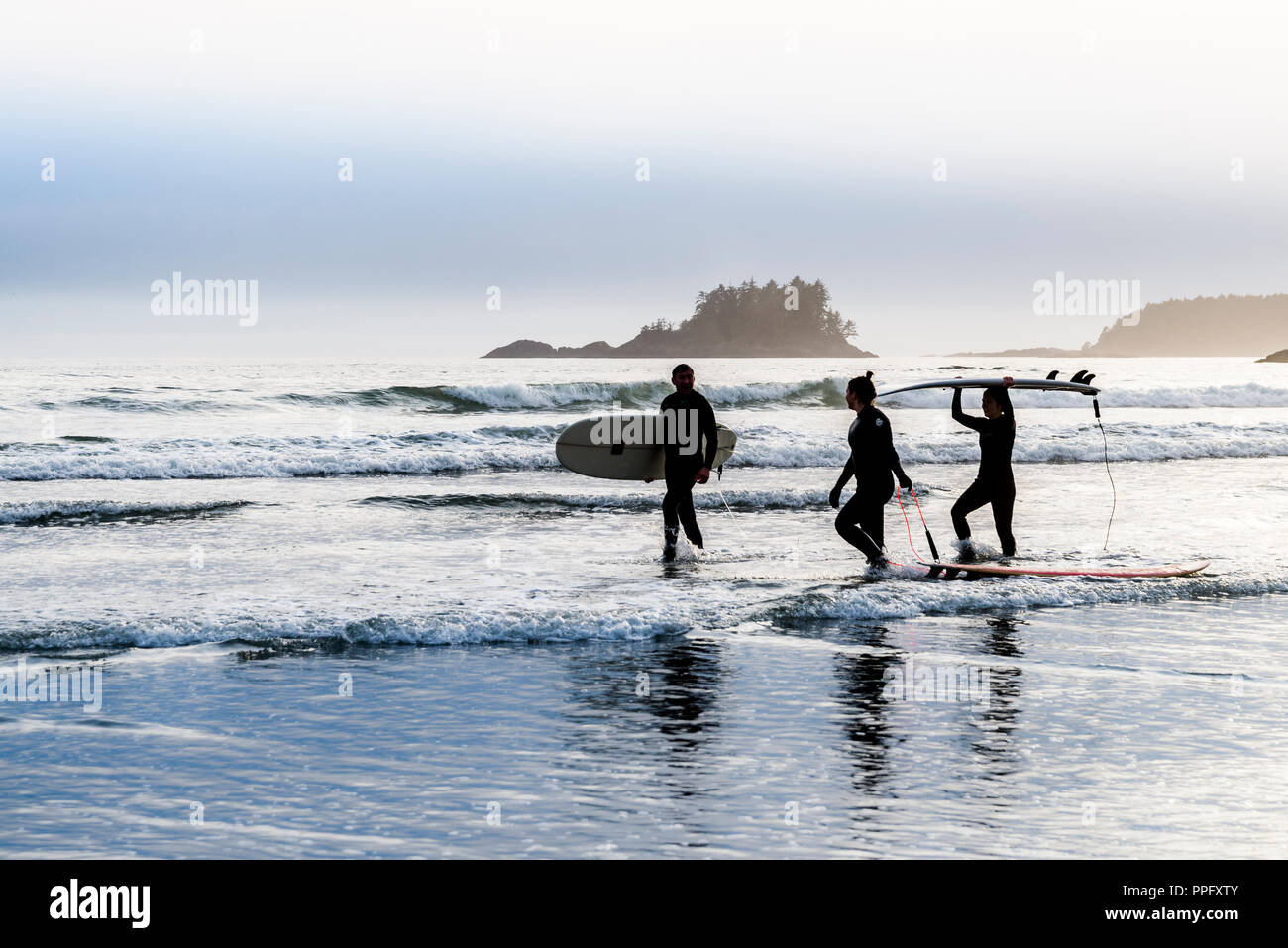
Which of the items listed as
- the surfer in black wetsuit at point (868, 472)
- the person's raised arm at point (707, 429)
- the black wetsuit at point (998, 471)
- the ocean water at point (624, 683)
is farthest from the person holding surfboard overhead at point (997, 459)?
the person's raised arm at point (707, 429)

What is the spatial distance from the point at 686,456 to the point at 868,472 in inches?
76.0

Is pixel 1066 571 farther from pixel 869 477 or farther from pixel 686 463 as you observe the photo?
pixel 686 463

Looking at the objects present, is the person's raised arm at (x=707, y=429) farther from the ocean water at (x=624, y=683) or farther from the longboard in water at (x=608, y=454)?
the longboard in water at (x=608, y=454)

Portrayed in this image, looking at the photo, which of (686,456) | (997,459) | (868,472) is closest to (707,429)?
(686,456)

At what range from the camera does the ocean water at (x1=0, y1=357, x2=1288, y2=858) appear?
4.86 meters

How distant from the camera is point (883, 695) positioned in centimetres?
688

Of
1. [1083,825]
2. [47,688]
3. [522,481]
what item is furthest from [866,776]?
[522,481]

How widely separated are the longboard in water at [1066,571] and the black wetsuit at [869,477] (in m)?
0.62

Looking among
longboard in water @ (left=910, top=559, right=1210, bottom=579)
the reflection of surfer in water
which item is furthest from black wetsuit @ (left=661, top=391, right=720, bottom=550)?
longboard in water @ (left=910, top=559, right=1210, bottom=579)

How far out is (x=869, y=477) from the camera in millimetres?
10789

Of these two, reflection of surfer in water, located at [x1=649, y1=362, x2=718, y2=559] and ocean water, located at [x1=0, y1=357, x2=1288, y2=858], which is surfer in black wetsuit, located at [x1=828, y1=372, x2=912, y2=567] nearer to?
ocean water, located at [x1=0, y1=357, x2=1288, y2=858]

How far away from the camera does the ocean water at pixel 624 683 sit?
15.9ft

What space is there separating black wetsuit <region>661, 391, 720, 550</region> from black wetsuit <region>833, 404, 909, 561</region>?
1.46 m
